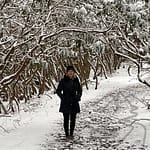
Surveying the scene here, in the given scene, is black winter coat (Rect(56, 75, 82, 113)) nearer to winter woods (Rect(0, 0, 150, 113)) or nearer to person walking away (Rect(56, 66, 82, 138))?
person walking away (Rect(56, 66, 82, 138))

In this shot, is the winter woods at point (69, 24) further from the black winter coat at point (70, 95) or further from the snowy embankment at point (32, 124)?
the black winter coat at point (70, 95)

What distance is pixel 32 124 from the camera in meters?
13.7

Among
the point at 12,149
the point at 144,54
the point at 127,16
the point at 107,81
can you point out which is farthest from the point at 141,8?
the point at 107,81

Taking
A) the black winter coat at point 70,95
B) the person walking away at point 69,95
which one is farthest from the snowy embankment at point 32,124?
the black winter coat at point 70,95

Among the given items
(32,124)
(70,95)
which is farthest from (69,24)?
(70,95)

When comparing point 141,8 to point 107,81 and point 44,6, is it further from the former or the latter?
point 107,81

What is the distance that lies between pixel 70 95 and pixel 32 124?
3191 millimetres

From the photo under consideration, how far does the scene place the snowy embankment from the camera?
10742 millimetres

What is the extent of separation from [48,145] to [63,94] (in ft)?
4.92

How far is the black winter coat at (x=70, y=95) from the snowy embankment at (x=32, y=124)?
1.21 meters

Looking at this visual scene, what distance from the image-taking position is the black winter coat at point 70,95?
11.0 meters

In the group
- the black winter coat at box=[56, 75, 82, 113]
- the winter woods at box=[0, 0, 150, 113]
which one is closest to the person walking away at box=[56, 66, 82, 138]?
the black winter coat at box=[56, 75, 82, 113]

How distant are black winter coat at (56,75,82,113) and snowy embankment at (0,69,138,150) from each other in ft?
3.97

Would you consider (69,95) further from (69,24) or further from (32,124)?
(69,24)
